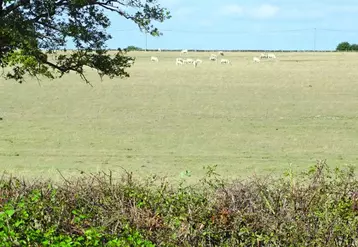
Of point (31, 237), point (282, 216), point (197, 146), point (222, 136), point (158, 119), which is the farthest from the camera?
point (158, 119)

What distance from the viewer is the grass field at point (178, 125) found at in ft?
58.5

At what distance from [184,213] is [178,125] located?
1846 cm

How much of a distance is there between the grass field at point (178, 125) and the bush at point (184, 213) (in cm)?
506

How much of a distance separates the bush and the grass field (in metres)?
5.06

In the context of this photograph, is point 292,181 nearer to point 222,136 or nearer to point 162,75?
point 222,136

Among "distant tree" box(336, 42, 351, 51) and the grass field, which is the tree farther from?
"distant tree" box(336, 42, 351, 51)

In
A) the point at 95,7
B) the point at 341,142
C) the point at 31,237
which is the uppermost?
the point at 95,7

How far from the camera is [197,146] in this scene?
68.9ft

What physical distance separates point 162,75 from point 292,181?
40007 millimetres

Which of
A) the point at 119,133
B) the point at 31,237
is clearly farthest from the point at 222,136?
the point at 31,237

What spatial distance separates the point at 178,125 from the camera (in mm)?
25484

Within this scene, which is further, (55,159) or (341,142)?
(341,142)

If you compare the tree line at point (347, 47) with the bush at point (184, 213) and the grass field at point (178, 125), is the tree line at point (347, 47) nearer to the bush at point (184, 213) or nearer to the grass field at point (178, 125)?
the grass field at point (178, 125)

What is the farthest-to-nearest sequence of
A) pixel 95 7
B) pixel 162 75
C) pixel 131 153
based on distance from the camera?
pixel 162 75, pixel 131 153, pixel 95 7
